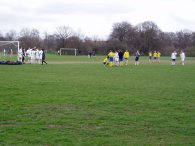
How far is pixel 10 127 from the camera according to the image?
26.6ft

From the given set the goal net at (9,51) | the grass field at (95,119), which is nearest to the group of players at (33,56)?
the goal net at (9,51)

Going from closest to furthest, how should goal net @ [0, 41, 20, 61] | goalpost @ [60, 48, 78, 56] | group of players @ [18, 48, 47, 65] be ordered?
group of players @ [18, 48, 47, 65] → goal net @ [0, 41, 20, 61] → goalpost @ [60, 48, 78, 56]

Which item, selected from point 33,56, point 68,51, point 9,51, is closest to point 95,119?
point 33,56

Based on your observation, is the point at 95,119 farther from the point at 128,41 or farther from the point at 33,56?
the point at 128,41

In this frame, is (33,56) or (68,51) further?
(68,51)

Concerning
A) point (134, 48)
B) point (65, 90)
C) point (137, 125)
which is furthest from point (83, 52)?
point (137, 125)

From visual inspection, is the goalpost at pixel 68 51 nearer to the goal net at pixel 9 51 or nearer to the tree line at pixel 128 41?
the tree line at pixel 128 41

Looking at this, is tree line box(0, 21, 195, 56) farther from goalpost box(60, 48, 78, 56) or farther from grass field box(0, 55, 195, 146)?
grass field box(0, 55, 195, 146)

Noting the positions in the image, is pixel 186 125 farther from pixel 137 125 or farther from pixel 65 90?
pixel 65 90

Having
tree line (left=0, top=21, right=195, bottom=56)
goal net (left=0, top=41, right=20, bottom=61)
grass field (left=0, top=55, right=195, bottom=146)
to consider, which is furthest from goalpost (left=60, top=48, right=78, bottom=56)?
grass field (left=0, top=55, right=195, bottom=146)

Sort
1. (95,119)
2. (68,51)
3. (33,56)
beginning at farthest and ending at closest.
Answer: (68,51)
(33,56)
(95,119)

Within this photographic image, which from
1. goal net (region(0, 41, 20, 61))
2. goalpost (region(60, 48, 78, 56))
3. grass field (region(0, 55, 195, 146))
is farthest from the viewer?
goalpost (region(60, 48, 78, 56))

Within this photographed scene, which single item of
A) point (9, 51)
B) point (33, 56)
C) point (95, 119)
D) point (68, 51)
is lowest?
point (95, 119)

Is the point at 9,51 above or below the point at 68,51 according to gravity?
below
